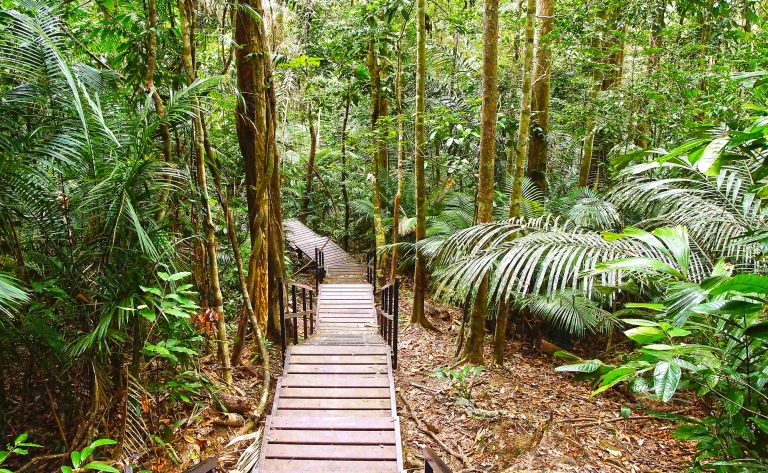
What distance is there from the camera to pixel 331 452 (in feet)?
11.2

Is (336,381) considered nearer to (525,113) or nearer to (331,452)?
(331,452)

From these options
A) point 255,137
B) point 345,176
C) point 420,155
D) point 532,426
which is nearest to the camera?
point 532,426

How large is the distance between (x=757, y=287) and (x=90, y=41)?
4782 millimetres

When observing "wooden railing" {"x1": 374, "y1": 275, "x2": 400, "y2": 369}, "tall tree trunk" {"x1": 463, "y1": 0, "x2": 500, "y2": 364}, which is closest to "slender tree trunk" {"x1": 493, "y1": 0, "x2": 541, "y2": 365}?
"tall tree trunk" {"x1": 463, "y1": 0, "x2": 500, "y2": 364}

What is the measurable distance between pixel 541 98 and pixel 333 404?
4995 millimetres

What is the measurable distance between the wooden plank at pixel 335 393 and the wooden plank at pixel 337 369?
31cm

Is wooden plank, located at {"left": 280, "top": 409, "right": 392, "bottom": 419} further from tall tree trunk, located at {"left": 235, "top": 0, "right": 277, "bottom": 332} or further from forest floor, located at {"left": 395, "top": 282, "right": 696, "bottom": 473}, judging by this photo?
tall tree trunk, located at {"left": 235, "top": 0, "right": 277, "bottom": 332}

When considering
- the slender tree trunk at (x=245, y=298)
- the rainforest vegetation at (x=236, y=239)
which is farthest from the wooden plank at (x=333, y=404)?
the rainforest vegetation at (x=236, y=239)

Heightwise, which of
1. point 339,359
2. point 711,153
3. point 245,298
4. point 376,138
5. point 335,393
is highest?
point 376,138

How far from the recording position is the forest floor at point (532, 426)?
329 centimetres

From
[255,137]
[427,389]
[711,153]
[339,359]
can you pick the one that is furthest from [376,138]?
[711,153]

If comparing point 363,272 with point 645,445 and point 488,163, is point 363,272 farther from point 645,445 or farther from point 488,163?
point 645,445

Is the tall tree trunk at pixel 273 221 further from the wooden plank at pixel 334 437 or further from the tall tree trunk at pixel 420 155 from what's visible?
the wooden plank at pixel 334 437

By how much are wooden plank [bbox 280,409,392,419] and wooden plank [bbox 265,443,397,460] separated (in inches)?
16.9
